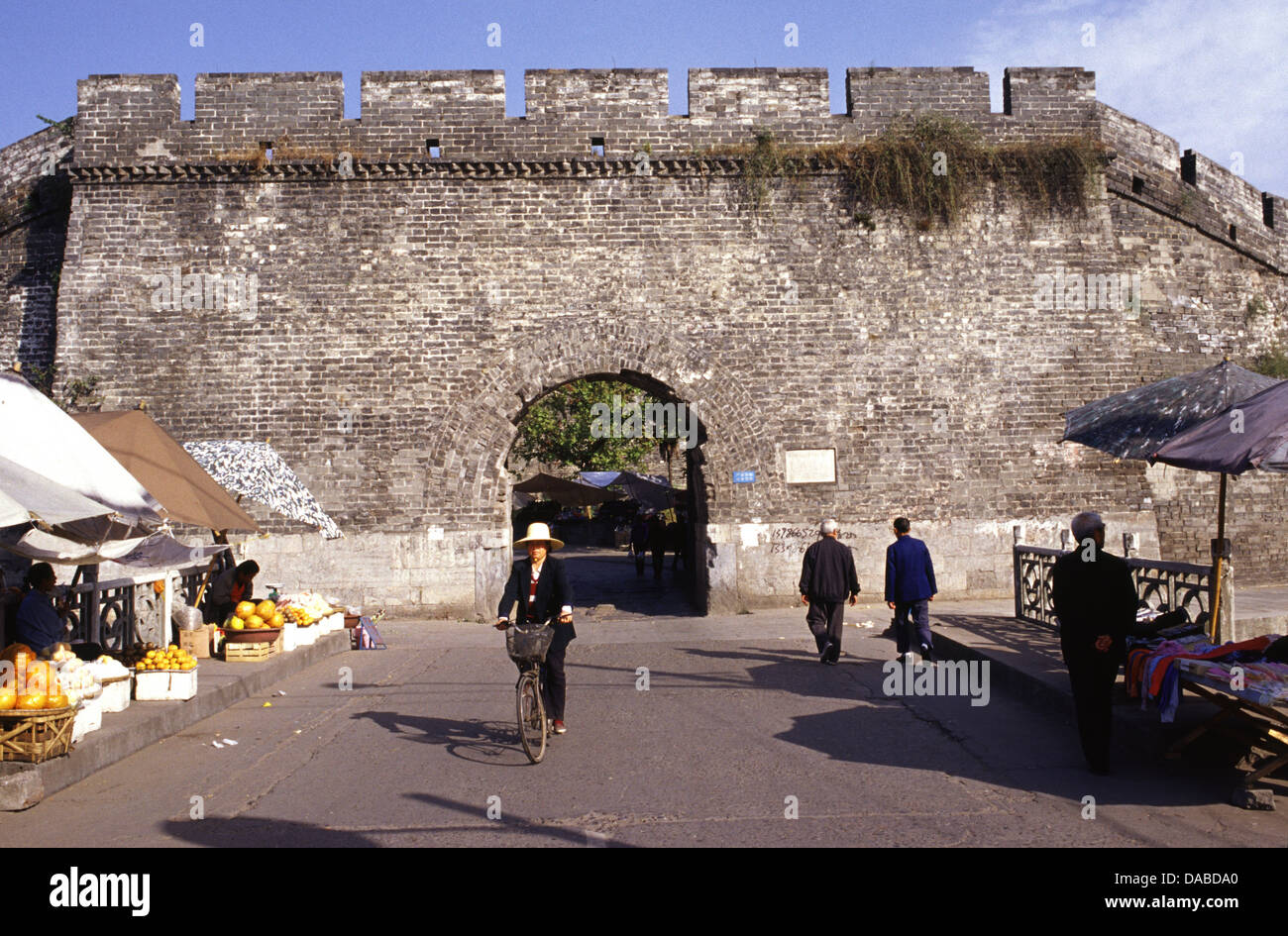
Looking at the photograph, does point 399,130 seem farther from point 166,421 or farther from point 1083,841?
point 1083,841

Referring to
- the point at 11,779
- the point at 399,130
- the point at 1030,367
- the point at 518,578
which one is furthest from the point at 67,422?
the point at 1030,367

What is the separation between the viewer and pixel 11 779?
5.95 m

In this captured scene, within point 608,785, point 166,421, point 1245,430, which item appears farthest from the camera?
point 166,421

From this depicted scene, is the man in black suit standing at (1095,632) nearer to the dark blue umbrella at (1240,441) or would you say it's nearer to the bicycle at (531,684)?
the dark blue umbrella at (1240,441)

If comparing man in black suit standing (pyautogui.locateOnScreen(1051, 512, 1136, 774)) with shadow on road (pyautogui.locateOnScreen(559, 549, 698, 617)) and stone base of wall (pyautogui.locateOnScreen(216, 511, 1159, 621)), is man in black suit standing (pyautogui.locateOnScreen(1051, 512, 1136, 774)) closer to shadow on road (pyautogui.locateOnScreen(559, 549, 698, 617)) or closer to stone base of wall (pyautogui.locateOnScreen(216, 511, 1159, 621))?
shadow on road (pyautogui.locateOnScreen(559, 549, 698, 617))

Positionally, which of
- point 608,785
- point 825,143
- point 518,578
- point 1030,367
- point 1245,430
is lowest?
point 608,785

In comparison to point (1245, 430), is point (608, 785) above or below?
below

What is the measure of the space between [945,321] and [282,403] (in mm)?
10436

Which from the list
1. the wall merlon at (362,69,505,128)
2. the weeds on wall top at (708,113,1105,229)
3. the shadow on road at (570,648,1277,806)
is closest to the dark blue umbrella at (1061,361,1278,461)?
the shadow on road at (570,648,1277,806)

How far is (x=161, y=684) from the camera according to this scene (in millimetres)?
8562

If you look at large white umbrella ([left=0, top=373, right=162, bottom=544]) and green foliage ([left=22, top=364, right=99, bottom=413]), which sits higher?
green foliage ([left=22, top=364, right=99, bottom=413])

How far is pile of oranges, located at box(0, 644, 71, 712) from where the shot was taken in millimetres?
6301

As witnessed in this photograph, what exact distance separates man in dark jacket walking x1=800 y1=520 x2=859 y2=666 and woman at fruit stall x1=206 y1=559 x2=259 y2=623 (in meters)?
6.31
